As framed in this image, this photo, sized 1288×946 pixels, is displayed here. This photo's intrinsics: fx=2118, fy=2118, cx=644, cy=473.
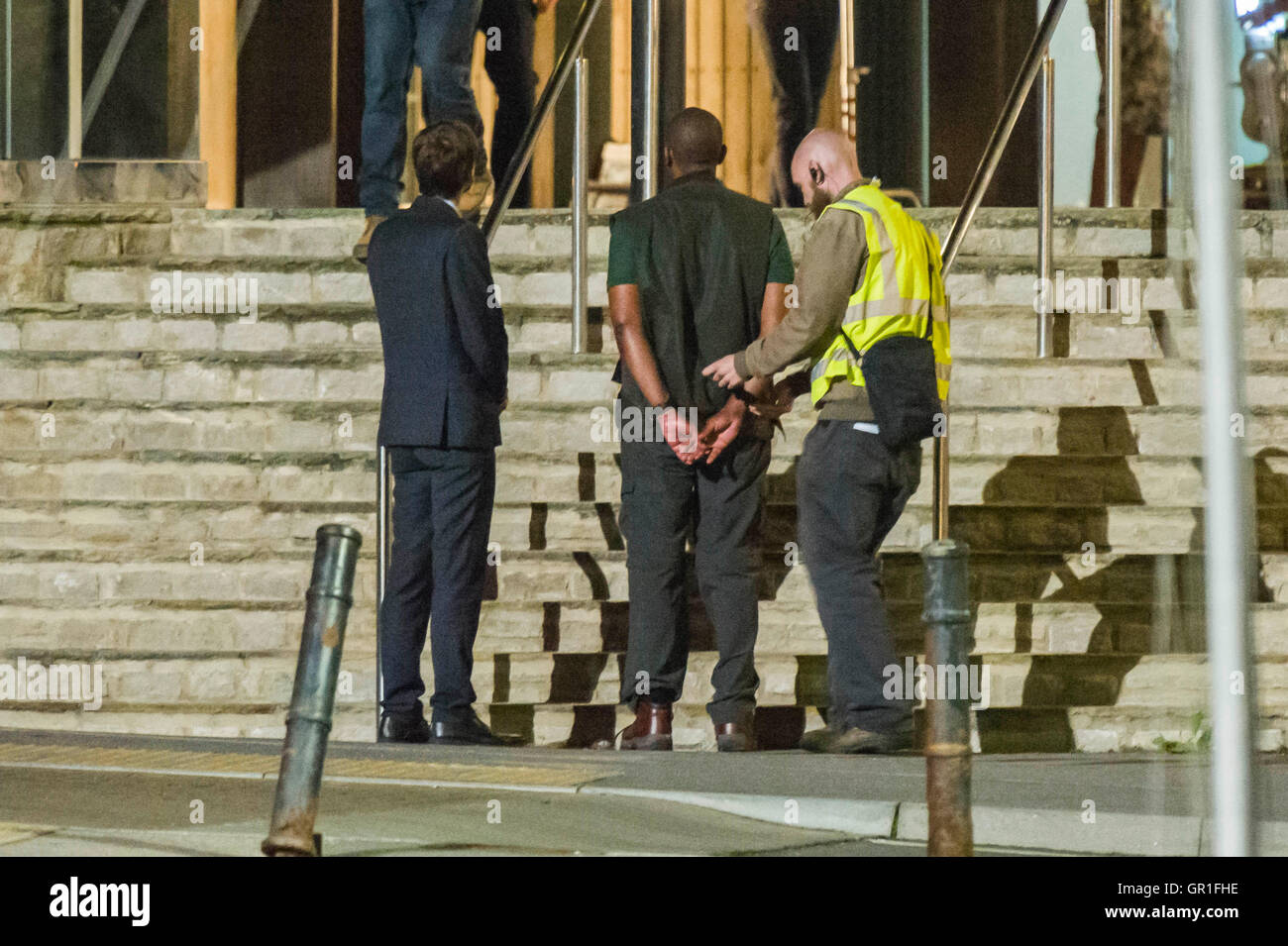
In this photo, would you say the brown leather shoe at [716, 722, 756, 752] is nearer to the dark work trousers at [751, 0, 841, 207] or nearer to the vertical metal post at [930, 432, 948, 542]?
the vertical metal post at [930, 432, 948, 542]

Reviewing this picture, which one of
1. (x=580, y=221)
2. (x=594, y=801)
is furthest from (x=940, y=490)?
(x=580, y=221)

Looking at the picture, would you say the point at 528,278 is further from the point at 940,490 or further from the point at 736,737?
the point at 736,737

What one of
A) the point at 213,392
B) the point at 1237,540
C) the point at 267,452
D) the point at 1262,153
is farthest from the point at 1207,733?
the point at 213,392

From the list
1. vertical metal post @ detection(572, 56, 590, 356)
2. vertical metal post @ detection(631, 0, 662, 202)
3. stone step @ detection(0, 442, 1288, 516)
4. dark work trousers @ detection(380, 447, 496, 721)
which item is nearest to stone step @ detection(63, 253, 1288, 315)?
vertical metal post @ detection(572, 56, 590, 356)

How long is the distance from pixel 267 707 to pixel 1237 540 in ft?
13.5

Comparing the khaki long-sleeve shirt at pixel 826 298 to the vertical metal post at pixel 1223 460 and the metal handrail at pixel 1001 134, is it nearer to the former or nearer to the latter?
the metal handrail at pixel 1001 134

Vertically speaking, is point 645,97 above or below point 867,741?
above

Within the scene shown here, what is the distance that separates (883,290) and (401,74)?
3.33m

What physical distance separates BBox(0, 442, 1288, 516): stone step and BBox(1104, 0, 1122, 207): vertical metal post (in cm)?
212

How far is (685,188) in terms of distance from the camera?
21.5 ft

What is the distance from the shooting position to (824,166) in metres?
6.41

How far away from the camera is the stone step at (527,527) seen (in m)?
7.55

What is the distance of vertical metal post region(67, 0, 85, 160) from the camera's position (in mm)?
12461
